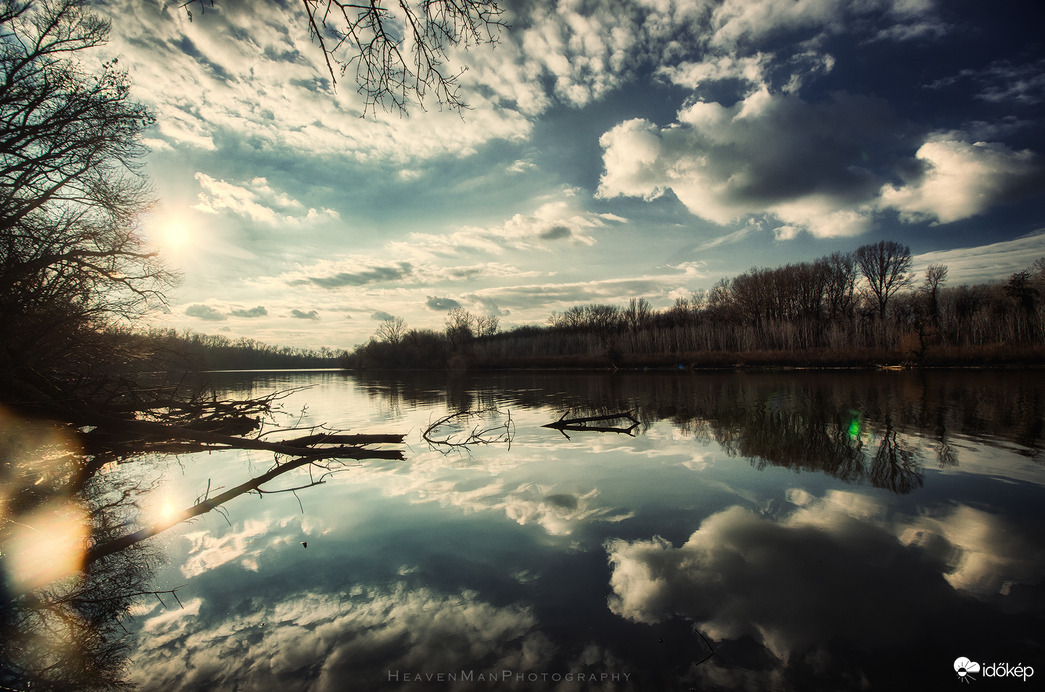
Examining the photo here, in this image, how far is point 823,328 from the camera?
183 ft

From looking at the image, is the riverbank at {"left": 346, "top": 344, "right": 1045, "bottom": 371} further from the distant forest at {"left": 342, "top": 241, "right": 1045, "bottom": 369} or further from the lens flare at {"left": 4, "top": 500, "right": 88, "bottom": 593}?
the lens flare at {"left": 4, "top": 500, "right": 88, "bottom": 593}

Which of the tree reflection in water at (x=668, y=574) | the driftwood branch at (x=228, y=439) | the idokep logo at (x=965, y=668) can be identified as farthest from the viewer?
the driftwood branch at (x=228, y=439)

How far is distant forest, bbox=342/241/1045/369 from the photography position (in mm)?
42062

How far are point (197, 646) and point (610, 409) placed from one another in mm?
15635

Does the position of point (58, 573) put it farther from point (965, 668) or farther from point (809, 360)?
point (809, 360)

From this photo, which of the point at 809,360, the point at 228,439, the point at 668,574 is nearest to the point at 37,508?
the point at 228,439

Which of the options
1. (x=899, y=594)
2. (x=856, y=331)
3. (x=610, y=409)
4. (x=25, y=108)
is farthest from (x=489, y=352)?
(x=899, y=594)

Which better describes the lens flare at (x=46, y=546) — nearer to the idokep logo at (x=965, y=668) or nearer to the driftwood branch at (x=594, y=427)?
the driftwood branch at (x=594, y=427)

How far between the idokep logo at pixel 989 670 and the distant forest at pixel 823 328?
4930cm

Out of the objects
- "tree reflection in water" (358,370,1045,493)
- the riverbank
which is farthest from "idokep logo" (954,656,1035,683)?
the riverbank

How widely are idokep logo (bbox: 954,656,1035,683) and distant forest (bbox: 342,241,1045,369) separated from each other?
4930 cm

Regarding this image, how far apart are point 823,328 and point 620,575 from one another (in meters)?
65.0

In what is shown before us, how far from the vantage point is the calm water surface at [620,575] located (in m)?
3.38

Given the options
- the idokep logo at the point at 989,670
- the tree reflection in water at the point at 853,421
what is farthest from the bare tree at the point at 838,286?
the idokep logo at the point at 989,670
